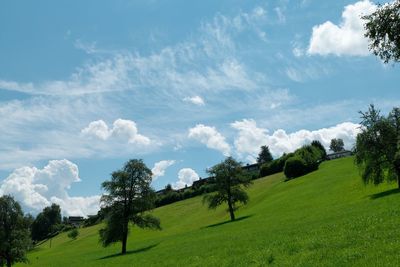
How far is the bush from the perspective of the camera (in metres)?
107

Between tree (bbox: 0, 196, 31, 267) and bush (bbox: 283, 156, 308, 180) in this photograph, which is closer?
tree (bbox: 0, 196, 31, 267)

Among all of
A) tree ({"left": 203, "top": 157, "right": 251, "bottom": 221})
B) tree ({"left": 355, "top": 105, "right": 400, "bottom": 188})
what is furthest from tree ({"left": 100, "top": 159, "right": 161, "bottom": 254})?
tree ({"left": 355, "top": 105, "right": 400, "bottom": 188})

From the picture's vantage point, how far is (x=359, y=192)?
58.0 meters

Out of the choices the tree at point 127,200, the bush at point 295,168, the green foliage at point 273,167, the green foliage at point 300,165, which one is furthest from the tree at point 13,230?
the green foliage at point 273,167

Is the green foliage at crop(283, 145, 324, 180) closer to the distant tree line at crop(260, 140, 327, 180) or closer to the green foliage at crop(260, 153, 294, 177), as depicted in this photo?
the distant tree line at crop(260, 140, 327, 180)

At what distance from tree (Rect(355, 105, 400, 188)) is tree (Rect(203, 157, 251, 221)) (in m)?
25.0

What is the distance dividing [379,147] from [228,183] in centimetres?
2864

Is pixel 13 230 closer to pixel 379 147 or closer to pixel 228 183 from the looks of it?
pixel 228 183

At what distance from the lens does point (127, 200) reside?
62.6 m

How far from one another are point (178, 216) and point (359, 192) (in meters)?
57.5

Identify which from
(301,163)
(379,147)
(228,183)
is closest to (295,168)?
(301,163)

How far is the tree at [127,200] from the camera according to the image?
2414 inches

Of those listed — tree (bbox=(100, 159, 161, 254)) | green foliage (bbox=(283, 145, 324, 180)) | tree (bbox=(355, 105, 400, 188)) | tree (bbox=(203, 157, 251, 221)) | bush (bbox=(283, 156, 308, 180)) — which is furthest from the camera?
green foliage (bbox=(283, 145, 324, 180))

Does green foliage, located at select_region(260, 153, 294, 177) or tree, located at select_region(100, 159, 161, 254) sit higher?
green foliage, located at select_region(260, 153, 294, 177)
